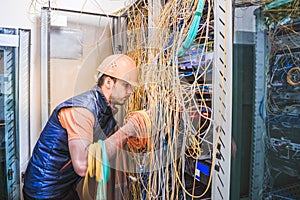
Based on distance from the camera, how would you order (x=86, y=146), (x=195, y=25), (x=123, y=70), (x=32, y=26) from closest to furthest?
(x=195, y=25)
(x=123, y=70)
(x=86, y=146)
(x=32, y=26)

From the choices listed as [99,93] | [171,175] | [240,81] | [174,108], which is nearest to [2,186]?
[99,93]

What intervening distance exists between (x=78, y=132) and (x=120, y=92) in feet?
1.06

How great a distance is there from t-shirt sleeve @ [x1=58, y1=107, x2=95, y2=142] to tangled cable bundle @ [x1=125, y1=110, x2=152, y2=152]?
0.19 m

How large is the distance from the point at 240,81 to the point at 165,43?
1.34 feet

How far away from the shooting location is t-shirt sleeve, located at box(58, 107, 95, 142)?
1.19 meters

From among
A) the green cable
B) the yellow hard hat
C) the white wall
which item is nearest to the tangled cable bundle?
the yellow hard hat

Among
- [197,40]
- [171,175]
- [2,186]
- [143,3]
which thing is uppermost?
[143,3]

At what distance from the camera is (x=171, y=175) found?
3.19 ft

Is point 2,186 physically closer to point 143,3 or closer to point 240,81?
point 143,3

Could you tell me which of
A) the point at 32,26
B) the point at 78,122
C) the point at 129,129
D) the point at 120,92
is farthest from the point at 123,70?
the point at 32,26

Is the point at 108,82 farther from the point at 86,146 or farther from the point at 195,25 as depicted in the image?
the point at 195,25

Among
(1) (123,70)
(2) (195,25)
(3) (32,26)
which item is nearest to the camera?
(2) (195,25)

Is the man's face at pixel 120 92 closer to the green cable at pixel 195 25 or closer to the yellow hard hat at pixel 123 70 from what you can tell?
the yellow hard hat at pixel 123 70

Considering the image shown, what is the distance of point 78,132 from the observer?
4.09ft
